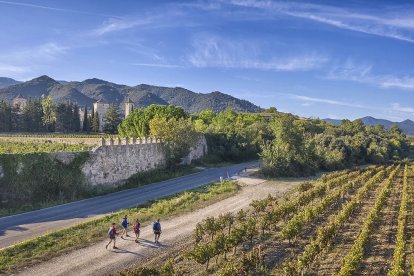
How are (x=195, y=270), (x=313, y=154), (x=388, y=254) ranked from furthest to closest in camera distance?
(x=313, y=154), (x=388, y=254), (x=195, y=270)

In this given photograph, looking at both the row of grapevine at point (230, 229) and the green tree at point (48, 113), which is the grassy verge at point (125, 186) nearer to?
the row of grapevine at point (230, 229)

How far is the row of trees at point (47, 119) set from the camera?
9650 centimetres

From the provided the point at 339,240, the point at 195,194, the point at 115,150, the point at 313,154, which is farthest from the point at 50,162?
the point at 313,154

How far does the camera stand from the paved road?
22641mm

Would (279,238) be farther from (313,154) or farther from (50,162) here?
(313,154)

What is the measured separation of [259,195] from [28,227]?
66.6ft

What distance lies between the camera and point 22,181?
96.2 ft

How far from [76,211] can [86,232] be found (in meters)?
5.47

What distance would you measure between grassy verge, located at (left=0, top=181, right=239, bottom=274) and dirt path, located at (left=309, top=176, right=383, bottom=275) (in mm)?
10921

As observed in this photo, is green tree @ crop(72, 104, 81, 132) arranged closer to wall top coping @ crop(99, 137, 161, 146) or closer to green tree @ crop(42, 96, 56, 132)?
green tree @ crop(42, 96, 56, 132)

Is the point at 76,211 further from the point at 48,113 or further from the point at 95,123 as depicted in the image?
the point at 95,123

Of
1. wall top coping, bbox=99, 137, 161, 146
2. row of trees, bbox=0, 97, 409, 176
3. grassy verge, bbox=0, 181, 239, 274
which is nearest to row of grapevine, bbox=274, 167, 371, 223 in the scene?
grassy verge, bbox=0, 181, 239, 274

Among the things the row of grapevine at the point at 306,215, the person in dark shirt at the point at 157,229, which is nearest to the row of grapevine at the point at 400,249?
the row of grapevine at the point at 306,215

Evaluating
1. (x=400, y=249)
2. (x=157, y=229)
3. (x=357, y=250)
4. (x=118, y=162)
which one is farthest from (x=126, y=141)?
(x=400, y=249)
